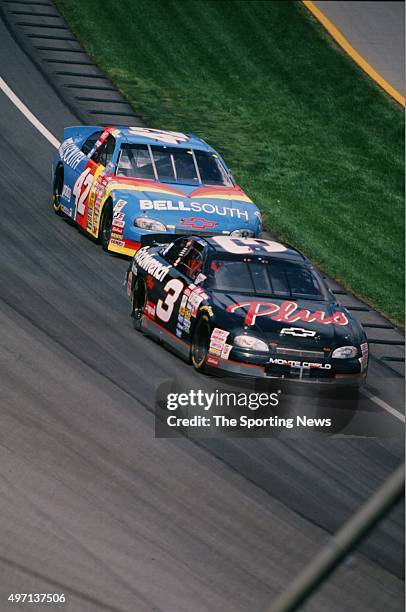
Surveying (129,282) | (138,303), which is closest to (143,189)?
(129,282)

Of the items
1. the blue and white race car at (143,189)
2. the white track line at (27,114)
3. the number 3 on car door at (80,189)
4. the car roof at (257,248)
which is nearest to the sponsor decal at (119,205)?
the blue and white race car at (143,189)

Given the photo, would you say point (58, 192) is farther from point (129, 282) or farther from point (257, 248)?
point (257, 248)

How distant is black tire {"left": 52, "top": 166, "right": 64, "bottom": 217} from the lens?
1773cm

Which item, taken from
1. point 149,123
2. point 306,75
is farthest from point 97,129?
point 306,75

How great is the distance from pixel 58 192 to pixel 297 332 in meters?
7.14

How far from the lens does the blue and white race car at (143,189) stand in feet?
51.7

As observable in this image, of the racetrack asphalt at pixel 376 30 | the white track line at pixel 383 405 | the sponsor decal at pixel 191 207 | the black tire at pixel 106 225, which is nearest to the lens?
the white track line at pixel 383 405

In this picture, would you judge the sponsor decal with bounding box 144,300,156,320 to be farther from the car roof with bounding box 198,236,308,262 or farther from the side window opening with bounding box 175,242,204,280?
the car roof with bounding box 198,236,308,262

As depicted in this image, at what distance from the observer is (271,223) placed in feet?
63.2

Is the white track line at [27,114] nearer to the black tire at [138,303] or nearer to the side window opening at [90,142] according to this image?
the side window opening at [90,142]

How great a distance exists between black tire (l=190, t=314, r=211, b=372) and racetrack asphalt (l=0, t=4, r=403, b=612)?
184 millimetres

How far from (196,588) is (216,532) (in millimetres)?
895

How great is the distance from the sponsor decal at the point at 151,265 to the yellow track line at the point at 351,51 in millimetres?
13710

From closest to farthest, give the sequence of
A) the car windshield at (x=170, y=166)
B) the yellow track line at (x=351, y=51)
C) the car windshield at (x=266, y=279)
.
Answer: the car windshield at (x=266, y=279) → the car windshield at (x=170, y=166) → the yellow track line at (x=351, y=51)
